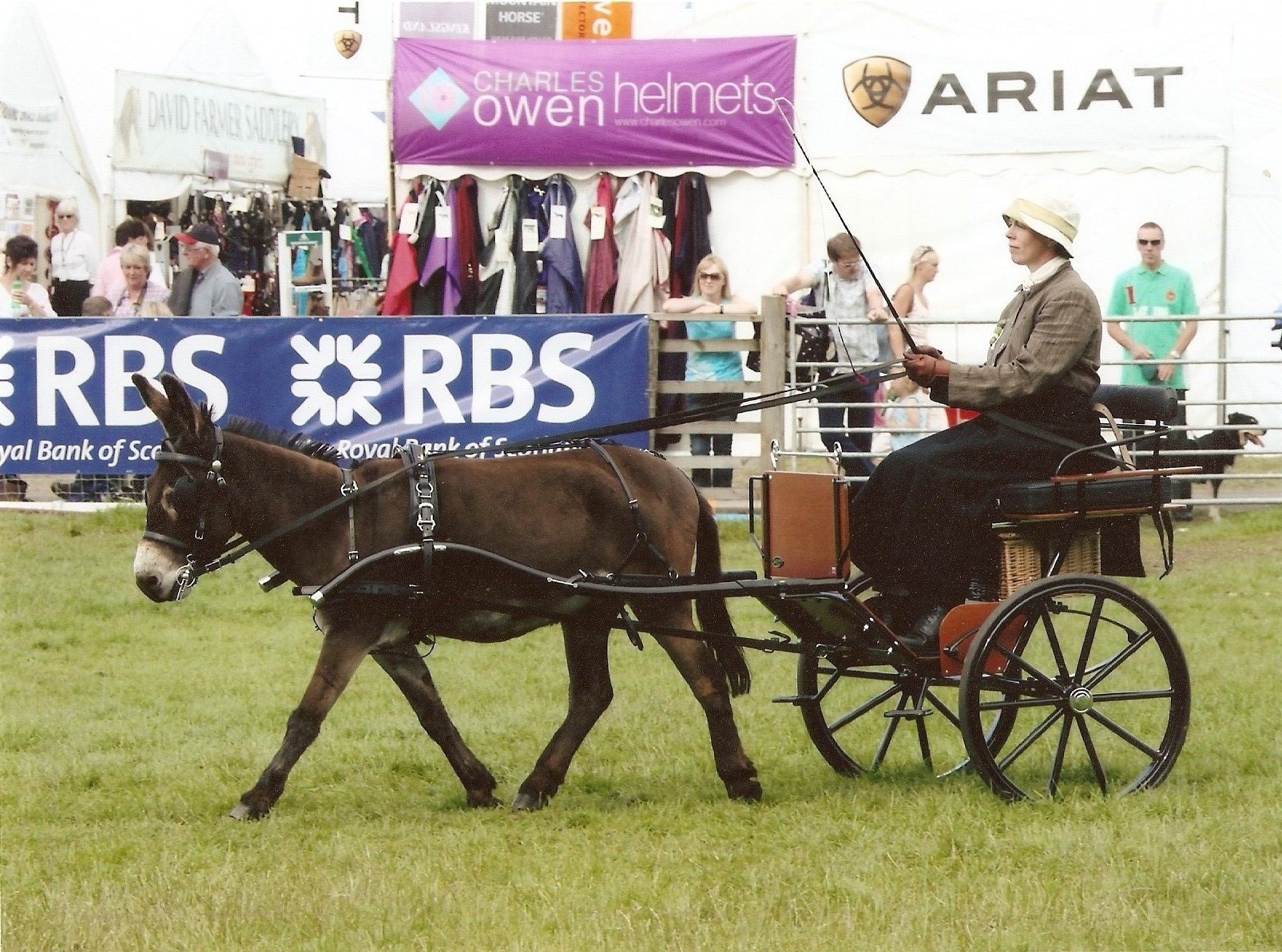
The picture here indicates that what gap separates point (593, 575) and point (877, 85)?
9.69 metres

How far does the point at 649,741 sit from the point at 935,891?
2.57 metres

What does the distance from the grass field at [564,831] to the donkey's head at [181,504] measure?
34.5 inches

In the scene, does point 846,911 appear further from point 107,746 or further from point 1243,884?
point 107,746

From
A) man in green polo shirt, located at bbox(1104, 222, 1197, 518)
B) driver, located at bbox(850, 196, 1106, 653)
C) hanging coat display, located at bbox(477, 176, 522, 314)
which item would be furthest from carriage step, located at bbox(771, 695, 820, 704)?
hanging coat display, located at bbox(477, 176, 522, 314)

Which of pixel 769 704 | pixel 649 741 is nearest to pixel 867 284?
pixel 769 704

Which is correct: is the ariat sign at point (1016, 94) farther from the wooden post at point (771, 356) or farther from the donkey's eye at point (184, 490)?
the donkey's eye at point (184, 490)

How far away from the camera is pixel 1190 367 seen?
1521 cm

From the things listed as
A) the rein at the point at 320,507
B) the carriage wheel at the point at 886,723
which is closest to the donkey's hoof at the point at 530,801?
the carriage wheel at the point at 886,723

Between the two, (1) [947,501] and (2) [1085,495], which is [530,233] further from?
(2) [1085,495]

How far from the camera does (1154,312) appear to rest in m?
14.3

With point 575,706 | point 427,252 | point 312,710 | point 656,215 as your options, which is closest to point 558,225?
point 656,215

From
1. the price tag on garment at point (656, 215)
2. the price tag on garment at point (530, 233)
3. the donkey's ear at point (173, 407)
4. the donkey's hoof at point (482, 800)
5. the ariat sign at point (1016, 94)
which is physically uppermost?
the ariat sign at point (1016, 94)

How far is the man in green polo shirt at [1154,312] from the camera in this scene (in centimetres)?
1393

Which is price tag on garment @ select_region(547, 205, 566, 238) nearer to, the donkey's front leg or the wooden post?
the wooden post
